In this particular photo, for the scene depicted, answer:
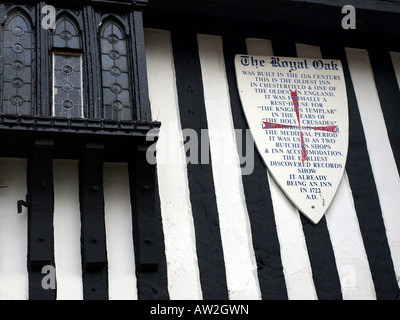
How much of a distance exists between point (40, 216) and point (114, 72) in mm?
1374

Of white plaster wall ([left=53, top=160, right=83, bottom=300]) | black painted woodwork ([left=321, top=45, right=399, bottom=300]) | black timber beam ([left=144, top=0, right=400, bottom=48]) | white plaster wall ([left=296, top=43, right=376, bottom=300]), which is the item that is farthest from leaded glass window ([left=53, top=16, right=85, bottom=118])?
black painted woodwork ([left=321, top=45, right=399, bottom=300])

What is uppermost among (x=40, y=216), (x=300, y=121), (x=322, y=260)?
(x=300, y=121)

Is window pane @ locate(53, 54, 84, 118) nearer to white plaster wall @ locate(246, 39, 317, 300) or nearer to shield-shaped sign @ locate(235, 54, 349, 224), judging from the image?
shield-shaped sign @ locate(235, 54, 349, 224)

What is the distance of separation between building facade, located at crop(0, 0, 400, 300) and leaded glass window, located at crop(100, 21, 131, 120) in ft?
0.04

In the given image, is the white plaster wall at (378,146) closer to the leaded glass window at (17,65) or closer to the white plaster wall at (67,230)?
the white plaster wall at (67,230)

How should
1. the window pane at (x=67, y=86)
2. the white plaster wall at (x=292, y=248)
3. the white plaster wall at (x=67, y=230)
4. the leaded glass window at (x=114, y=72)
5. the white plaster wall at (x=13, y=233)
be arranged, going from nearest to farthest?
the white plaster wall at (x=13, y=233)
the white plaster wall at (x=67, y=230)
the window pane at (x=67, y=86)
the leaded glass window at (x=114, y=72)
the white plaster wall at (x=292, y=248)

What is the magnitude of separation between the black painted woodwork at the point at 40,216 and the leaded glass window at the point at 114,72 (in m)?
0.61

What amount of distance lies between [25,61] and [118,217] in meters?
1.49

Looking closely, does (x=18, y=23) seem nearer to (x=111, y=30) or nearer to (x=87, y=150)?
(x=111, y=30)

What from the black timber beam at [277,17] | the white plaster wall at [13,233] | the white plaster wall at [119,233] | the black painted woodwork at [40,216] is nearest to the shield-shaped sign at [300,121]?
the black timber beam at [277,17]

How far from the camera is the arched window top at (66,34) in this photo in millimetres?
6172

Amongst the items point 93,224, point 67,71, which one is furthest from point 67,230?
point 67,71

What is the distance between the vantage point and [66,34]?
20.5ft
